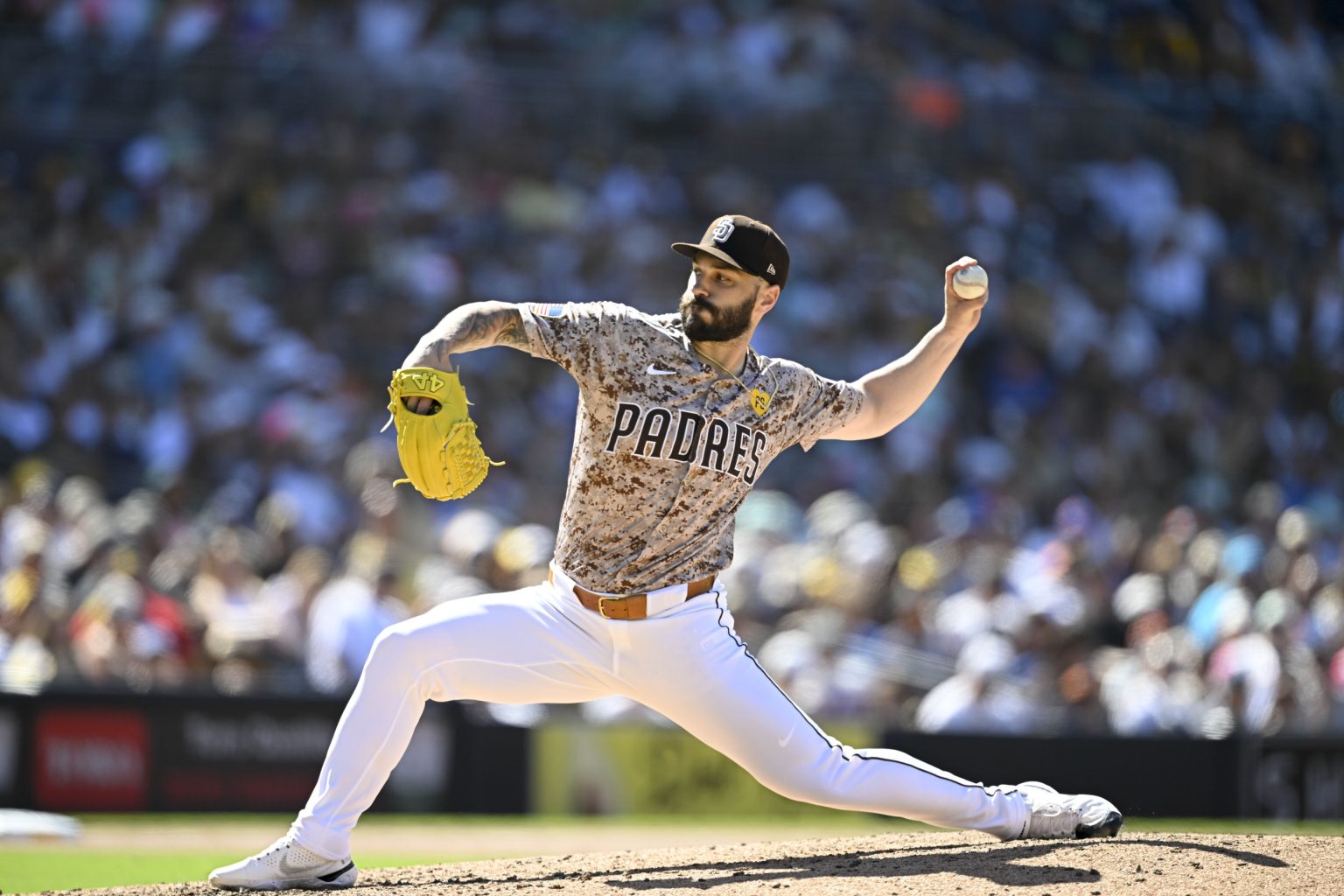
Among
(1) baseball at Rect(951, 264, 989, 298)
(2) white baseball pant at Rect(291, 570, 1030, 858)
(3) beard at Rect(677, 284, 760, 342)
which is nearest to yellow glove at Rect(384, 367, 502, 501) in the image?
(2) white baseball pant at Rect(291, 570, 1030, 858)

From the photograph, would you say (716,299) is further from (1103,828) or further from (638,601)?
(1103,828)

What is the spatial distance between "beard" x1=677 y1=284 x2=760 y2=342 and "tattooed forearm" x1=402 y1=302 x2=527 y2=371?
0.43m

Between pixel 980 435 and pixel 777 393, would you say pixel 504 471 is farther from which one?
pixel 777 393

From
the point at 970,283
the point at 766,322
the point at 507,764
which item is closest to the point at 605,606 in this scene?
the point at 970,283

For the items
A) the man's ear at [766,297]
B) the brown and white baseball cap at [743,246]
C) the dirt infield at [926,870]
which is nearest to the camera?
the dirt infield at [926,870]

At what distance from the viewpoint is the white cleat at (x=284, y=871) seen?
14.6ft

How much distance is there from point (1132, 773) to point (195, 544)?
17.4 ft

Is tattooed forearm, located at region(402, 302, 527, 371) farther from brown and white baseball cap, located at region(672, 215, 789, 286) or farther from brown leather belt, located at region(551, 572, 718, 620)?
brown leather belt, located at region(551, 572, 718, 620)

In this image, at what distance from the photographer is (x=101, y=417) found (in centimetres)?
1178

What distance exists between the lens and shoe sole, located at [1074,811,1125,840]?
511 centimetres

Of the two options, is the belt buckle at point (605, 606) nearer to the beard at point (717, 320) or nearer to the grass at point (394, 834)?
the beard at point (717, 320)

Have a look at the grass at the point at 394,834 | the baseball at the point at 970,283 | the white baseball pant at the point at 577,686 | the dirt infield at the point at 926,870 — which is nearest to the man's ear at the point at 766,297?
the baseball at the point at 970,283

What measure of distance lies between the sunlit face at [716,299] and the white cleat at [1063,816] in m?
1.57

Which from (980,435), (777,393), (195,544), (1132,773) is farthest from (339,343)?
(777,393)
